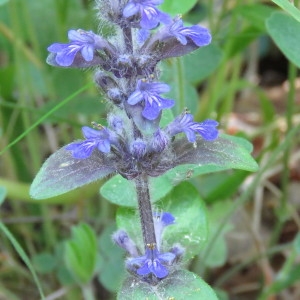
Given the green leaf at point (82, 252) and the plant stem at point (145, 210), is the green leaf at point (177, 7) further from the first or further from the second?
the green leaf at point (82, 252)

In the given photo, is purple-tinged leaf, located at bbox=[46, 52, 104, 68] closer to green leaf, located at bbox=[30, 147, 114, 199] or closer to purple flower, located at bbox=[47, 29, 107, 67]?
purple flower, located at bbox=[47, 29, 107, 67]

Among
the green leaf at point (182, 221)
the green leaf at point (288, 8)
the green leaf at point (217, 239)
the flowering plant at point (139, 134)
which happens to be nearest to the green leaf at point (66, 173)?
the flowering plant at point (139, 134)

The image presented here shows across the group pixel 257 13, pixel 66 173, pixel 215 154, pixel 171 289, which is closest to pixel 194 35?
pixel 215 154

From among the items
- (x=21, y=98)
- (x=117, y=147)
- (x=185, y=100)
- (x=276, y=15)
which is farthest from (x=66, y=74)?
Answer: (x=117, y=147)

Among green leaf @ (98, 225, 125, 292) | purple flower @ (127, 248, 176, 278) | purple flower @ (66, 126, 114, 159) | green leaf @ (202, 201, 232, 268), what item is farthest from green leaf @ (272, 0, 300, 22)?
green leaf @ (98, 225, 125, 292)

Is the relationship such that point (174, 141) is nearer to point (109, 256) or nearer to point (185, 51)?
point (185, 51)

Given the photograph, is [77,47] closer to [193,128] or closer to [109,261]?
[193,128]
